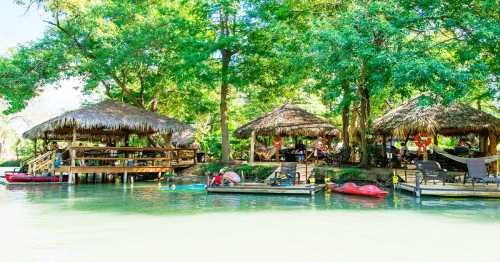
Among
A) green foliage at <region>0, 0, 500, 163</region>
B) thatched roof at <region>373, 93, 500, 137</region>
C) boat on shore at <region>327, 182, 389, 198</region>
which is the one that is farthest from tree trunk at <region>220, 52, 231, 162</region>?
thatched roof at <region>373, 93, 500, 137</region>

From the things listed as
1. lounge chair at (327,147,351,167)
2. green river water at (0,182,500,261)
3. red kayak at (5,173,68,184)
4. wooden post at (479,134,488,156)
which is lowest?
green river water at (0,182,500,261)

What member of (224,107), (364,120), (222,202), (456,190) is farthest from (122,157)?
(456,190)

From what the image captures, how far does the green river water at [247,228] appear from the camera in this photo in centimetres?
614

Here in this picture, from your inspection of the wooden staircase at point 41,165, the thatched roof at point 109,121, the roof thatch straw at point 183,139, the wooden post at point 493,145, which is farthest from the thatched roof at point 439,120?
the roof thatch straw at point 183,139

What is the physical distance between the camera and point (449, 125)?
1477 cm

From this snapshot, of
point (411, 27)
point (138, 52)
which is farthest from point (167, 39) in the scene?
point (411, 27)

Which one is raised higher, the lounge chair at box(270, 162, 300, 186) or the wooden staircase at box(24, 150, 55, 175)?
the wooden staircase at box(24, 150, 55, 175)

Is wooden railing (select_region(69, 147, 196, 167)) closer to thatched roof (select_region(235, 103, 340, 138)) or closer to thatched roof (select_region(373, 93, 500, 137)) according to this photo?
thatched roof (select_region(235, 103, 340, 138))

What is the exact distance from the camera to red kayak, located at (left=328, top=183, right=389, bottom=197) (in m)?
12.4

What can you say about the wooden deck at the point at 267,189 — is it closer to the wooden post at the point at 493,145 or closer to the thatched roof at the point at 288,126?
the thatched roof at the point at 288,126

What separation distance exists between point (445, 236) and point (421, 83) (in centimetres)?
589

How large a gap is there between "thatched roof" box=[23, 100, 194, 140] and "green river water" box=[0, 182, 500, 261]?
4201 mm

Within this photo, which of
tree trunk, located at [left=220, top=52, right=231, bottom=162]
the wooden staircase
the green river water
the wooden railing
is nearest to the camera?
the green river water

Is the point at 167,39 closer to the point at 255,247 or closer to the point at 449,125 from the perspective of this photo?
the point at 449,125
